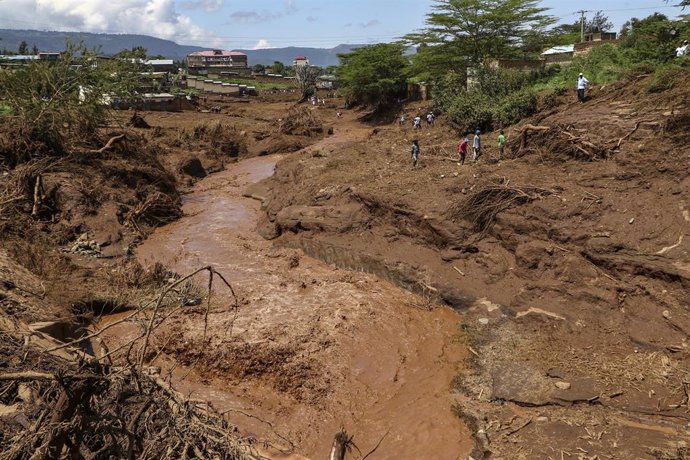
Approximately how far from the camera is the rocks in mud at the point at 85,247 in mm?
13586

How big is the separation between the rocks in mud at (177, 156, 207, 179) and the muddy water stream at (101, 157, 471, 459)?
10847 mm

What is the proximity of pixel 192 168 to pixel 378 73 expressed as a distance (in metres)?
19.1

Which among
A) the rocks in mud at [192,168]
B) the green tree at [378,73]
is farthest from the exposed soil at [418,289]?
the green tree at [378,73]

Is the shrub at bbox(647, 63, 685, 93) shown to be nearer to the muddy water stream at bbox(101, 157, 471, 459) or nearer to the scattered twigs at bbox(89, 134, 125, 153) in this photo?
the muddy water stream at bbox(101, 157, 471, 459)

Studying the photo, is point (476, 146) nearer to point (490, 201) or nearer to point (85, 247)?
point (490, 201)

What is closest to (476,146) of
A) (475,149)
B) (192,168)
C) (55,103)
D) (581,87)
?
(475,149)

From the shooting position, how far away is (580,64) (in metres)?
21.5

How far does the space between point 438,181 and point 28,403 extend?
38.7 ft

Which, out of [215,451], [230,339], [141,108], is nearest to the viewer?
[215,451]

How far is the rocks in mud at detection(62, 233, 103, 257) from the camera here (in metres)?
13.6

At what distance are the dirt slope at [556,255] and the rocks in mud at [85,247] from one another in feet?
16.3

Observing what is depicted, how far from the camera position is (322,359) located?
31.3ft

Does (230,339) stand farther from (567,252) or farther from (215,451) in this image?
(567,252)

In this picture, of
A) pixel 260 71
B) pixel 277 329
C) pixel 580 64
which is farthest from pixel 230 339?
pixel 260 71
